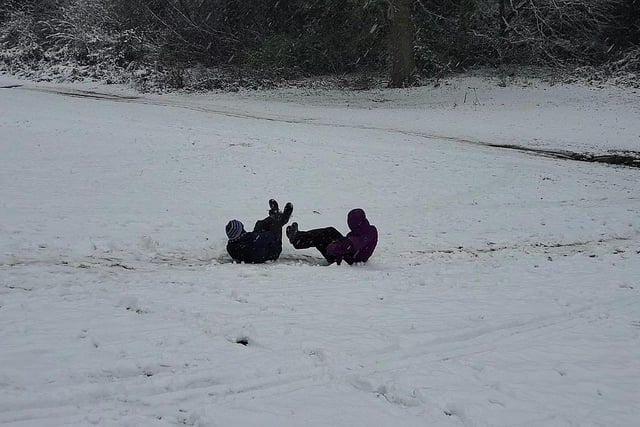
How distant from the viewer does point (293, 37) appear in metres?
30.7

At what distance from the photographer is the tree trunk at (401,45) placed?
25.7 metres

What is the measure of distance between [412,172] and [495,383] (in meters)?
9.68

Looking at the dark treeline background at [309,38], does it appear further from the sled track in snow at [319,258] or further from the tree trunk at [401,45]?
the sled track in snow at [319,258]

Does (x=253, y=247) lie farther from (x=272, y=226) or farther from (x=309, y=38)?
(x=309, y=38)

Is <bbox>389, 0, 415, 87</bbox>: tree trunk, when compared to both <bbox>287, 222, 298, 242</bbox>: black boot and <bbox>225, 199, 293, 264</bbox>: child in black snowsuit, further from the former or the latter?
<bbox>225, 199, 293, 264</bbox>: child in black snowsuit

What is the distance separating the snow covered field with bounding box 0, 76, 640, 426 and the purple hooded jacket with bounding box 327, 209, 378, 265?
297mm

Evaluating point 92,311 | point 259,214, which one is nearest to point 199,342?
point 92,311

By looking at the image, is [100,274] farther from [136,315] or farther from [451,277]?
[451,277]

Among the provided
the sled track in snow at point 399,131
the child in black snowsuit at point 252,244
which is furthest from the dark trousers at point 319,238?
the sled track in snow at point 399,131

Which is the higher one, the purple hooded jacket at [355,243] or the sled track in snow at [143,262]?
the purple hooded jacket at [355,243]

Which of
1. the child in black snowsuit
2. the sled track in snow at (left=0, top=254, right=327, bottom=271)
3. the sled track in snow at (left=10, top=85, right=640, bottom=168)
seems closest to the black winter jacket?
the child in black snowsuit

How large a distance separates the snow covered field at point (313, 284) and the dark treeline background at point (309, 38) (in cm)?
1092

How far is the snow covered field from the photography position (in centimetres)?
440

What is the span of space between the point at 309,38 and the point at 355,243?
23.9 meters
